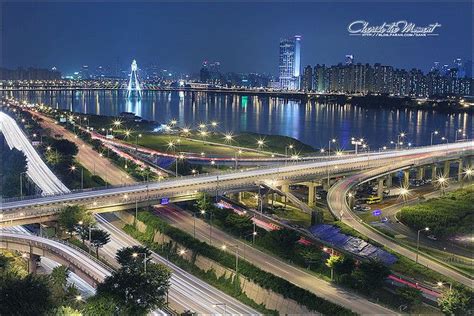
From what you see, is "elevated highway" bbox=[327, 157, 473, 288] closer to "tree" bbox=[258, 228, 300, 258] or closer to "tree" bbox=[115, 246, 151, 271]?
"tree" bbox=[258, 228, 300, 258]

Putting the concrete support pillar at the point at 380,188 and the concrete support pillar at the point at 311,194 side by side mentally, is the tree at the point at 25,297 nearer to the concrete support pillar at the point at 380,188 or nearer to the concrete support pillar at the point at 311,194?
the concrete support pillar at the point at 311,194

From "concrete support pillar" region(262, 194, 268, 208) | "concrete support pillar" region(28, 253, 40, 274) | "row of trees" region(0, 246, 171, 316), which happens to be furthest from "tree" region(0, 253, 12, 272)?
"concrete support pillar" region(262, 194, 268, 208)

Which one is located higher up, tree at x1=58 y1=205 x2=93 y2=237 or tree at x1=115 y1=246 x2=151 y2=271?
tree at x1=58 y1=205 x2=93 y2=237

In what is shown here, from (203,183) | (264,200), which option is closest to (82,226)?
(203,183)

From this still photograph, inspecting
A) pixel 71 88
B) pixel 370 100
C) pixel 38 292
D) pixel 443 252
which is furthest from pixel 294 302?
pixel 71 88

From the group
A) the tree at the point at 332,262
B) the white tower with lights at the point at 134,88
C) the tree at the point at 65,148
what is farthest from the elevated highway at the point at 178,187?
the white tower with lights at the point at 134,88

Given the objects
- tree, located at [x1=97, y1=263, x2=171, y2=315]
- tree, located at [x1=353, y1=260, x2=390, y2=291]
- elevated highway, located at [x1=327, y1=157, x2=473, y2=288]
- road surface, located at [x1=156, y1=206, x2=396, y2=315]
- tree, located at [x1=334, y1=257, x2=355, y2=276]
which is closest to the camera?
tree, located at [x1=97, y1=263, x2=171, y2=315]
